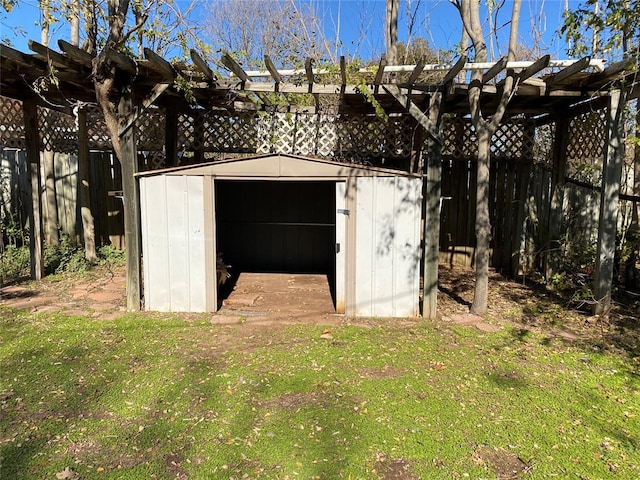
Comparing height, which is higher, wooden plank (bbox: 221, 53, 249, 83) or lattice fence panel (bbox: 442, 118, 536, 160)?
wooden plank (bbox: 221, 53, 249, 83)

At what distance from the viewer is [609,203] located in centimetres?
457

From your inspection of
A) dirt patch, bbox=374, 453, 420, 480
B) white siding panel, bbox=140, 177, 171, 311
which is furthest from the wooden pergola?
dirt patch, bbox=374, 453, 420, 480

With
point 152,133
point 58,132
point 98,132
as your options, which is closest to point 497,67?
point 152,133

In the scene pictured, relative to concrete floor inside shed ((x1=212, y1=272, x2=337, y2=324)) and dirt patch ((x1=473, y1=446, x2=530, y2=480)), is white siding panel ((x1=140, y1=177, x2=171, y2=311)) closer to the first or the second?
concrete floor inside shed ((x1=212, y1=272, x2=337, y2=324))

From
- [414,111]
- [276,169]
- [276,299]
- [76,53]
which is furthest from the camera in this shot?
[276,299]

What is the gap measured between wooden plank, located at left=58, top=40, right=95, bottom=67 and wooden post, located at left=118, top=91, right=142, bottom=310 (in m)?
0.60

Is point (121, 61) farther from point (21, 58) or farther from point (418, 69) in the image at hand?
point (418, 69)

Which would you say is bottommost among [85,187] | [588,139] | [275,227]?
[275,227]

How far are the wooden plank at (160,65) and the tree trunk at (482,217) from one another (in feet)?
10.8

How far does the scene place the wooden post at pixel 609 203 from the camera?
446 centimetres

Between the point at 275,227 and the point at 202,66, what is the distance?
3.71m

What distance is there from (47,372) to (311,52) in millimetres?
7983

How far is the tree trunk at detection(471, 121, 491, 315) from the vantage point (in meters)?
4.51

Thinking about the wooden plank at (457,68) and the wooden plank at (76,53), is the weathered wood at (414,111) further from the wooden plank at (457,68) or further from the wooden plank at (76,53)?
the wooden plank at (76,53)
